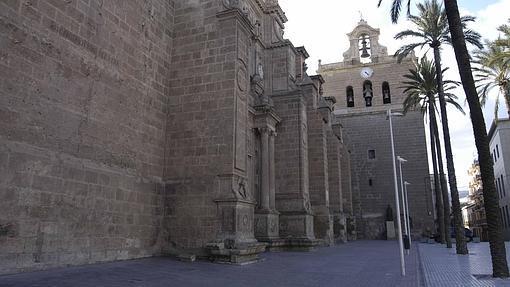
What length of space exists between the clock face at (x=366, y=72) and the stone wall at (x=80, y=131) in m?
30.1

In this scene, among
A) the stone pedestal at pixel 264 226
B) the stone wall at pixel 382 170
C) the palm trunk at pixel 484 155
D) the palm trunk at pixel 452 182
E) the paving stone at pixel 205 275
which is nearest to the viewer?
the paving stone at pixel 205 275

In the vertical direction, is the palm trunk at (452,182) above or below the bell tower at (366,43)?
below

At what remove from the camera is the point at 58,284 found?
242 inches

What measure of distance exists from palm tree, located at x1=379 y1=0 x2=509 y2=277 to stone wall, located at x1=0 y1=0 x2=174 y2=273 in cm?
824

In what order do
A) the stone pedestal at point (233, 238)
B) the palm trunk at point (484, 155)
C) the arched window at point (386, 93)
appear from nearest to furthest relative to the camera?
1. the palm trunk at point (484, 155)
2. the stone pedestal at point (233, 238)
3. the arched window at point (386, 93)

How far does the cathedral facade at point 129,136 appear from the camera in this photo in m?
7.29

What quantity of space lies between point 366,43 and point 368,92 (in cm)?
519

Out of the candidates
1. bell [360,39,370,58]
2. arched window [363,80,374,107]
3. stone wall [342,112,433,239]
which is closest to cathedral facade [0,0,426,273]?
stone wall [342,112,433,239]

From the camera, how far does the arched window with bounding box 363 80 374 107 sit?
1505 inches

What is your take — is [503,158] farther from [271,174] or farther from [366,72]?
[271,174]

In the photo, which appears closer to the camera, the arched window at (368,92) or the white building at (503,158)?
the white building at (503,158)

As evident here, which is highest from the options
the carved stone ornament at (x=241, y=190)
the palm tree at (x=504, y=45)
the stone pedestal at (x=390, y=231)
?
the palm tree at (x=504, y=45)

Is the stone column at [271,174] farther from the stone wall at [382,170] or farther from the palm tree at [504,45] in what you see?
the stone wall at [382,170]

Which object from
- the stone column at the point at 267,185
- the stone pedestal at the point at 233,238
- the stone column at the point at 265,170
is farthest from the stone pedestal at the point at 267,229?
the stone pedestal at the point at 233,238
